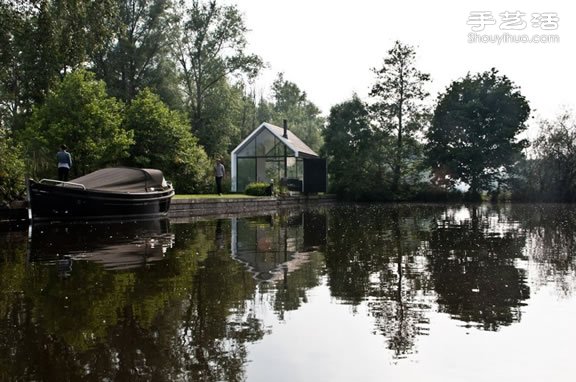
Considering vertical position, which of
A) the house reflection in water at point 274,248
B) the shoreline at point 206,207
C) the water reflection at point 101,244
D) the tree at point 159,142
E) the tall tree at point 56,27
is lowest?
the house reflection in water at point 274,248

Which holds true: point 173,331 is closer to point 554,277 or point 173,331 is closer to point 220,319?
point 220,319

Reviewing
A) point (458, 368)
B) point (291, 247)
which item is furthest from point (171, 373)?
point (291, 247)

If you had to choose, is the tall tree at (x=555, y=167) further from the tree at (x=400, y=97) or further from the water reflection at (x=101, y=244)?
the water reflection at (x=101, y=244)

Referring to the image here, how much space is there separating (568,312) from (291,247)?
5.82m

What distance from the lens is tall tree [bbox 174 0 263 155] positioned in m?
44.2

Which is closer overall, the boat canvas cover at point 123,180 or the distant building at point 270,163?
the boat canvas cover at point 123,180

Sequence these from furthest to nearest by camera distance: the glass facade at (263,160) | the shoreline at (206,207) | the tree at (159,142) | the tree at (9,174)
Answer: the glass facade at (263,160) < the tree at (159,142) < the tree at (9,174) < the shoreline at (206,207)

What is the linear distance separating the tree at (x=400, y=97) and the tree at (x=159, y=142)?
17.5 m

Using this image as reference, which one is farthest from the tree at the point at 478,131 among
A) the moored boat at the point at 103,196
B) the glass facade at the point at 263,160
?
the moored boat at the point at 103,196

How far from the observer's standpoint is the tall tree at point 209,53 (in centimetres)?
4425

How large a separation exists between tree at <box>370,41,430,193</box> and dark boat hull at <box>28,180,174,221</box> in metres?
26.5

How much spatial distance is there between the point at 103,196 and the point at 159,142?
12.2 metres

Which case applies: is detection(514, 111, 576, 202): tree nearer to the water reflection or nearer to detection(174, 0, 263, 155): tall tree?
detection(174, 0, 263, 155): tall tree

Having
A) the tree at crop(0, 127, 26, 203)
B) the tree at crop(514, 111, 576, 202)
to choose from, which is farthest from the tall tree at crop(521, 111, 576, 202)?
the tree at crop(0, 127, 26, 203)
